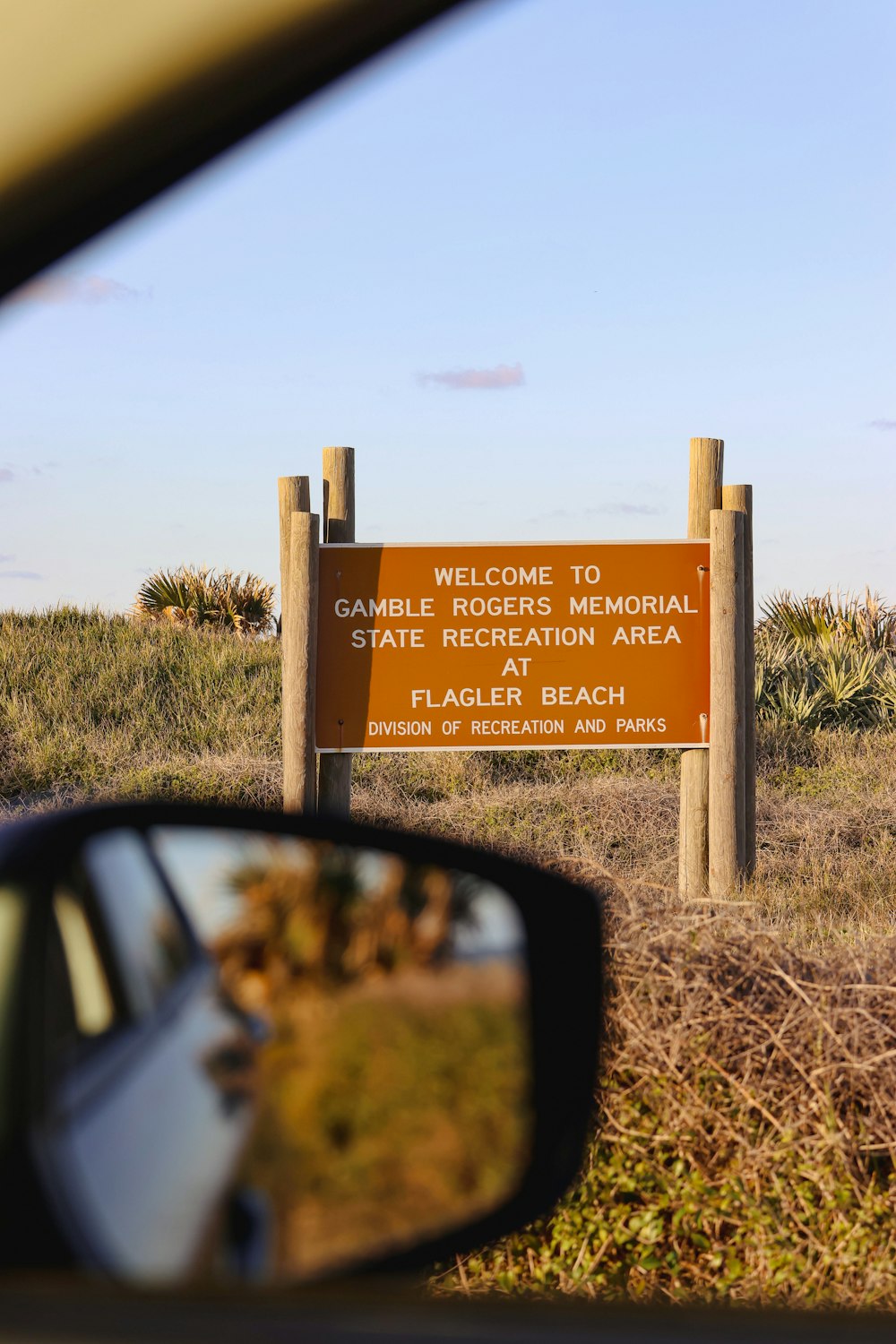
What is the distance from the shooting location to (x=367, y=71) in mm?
1488

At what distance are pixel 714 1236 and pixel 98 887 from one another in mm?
2588

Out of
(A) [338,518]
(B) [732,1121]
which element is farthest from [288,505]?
(B) [732,1121]

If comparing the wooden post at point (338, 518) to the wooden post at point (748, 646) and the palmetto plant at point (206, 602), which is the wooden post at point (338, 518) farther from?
the palmetto plant at point (206, 602)

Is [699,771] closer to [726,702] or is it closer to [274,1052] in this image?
[726,702]

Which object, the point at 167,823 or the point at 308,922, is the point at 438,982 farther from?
the point at 167,823

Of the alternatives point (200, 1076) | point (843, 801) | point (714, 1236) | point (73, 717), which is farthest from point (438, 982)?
point (73, 717)

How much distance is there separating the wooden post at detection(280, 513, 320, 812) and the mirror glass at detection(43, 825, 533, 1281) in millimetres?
5075

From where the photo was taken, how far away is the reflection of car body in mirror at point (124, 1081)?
0.98 meters

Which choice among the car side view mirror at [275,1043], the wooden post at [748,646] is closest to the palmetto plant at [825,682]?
the wooden post at [748,646]

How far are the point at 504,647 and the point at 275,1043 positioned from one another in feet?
18.1

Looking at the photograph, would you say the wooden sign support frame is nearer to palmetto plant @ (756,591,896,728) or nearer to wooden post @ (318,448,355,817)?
wooden post @ (318,448,355,817)

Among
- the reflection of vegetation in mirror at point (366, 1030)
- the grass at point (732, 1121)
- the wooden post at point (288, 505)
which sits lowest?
the grass at point (732, 1121)

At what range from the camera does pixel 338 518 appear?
672 centimetres

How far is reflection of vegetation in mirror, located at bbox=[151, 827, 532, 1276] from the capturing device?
1.15 meters
